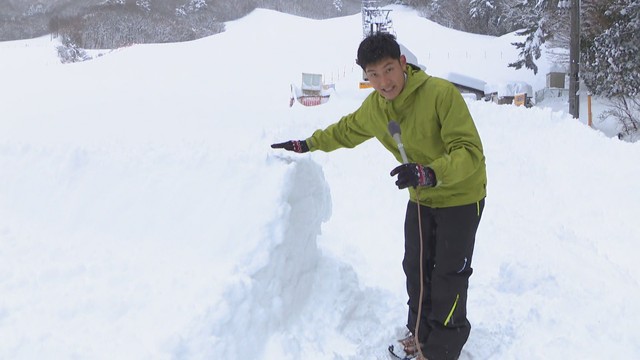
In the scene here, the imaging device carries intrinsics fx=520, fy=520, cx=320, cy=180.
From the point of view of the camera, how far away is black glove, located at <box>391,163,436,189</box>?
206 centimetres

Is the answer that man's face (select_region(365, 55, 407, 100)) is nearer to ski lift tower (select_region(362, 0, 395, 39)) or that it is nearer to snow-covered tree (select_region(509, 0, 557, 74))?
snow-covered tree (select_region(509, 0, 557, 74))

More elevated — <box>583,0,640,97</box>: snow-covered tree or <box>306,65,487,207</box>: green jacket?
<box>306,65,487,207</box>: green jacket

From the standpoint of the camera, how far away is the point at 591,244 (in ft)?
15.7

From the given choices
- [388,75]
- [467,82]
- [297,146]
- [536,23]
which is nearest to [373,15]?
[467,82]

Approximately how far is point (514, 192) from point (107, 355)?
598 centimetres

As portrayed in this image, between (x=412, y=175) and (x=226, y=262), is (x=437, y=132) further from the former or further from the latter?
(x=226, y=262)

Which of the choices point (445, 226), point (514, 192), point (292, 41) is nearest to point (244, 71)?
point (292, 41)

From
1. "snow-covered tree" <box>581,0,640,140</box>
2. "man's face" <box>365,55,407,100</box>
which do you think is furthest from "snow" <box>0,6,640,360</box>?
"snow-covered tree" <box>581,0,640,140</box>

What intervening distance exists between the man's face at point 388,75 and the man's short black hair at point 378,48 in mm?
22

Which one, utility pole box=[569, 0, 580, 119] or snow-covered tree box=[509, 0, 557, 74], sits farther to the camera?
snow-covered tree box=[509, 0, 557, 74]

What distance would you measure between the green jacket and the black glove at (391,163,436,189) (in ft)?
0.18

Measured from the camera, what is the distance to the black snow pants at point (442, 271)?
8.57ft

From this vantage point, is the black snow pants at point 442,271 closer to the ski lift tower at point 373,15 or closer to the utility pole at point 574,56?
the utility pole at point 574,56

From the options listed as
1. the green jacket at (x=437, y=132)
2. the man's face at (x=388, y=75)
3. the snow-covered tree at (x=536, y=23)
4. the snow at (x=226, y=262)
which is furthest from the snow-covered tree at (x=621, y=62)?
the man's face at (x=388, y=75)
